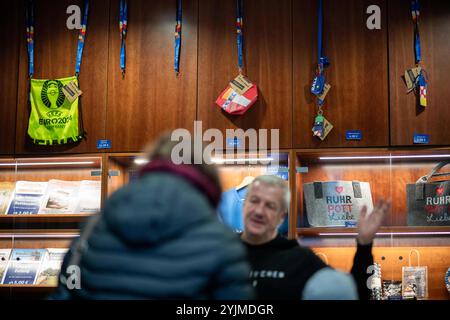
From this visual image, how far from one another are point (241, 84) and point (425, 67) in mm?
1218

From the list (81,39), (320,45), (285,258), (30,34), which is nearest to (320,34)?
(320,45)

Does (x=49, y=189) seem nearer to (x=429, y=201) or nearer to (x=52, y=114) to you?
(x=52, y=114)

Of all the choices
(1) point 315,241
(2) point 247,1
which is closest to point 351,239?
(1) point 315,241

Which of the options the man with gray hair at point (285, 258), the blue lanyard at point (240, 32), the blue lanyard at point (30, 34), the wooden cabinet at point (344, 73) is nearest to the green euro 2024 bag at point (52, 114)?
the blue lanyard at point (30, 34)

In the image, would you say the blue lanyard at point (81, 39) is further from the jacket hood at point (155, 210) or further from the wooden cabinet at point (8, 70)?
the jacket hood at point (155, 210)

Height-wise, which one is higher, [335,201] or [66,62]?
[66,62]

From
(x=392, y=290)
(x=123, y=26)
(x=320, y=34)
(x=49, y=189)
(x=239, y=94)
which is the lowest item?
(x=392, y=290)

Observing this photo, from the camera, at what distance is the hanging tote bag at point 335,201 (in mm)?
4348

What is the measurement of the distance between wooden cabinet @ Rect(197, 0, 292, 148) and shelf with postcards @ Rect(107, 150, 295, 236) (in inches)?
7.3

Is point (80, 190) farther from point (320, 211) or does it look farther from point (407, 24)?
point (407, 24)

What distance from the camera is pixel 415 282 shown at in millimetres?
4242

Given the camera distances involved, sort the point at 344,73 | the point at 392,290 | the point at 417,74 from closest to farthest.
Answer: the point at 392,290
the point at 417,74
the point at 344,73

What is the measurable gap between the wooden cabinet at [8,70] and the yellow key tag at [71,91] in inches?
15.9
